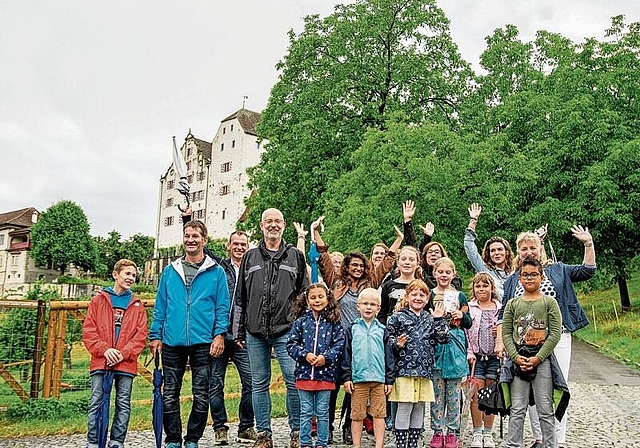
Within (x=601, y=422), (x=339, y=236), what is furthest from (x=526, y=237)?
(x=339, y=236)

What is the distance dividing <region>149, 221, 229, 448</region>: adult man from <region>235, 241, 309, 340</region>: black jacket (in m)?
0.23

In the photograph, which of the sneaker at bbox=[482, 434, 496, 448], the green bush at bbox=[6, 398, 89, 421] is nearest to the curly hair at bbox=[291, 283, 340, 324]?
the sneaker at bbox=[482, 434, 496, 448]

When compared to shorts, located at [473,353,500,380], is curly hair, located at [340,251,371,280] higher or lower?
higher

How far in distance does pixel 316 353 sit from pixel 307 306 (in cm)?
47

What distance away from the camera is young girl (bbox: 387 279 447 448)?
6.33m

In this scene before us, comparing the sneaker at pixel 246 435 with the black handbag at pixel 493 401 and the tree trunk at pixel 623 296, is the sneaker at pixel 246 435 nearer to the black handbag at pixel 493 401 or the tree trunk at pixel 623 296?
the black handbag at pixel 493 401

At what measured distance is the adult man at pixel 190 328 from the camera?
6.26 m

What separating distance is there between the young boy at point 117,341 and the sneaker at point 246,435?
4.52ft

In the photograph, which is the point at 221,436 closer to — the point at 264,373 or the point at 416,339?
the point at 264,373

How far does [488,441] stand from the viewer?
7000mm

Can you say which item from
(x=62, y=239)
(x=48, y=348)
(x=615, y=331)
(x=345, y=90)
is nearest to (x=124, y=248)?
(x=62, y=239)

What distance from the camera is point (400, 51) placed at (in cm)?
2556

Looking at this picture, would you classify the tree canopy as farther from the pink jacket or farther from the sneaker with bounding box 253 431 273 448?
the sneaker with bounding box 253 431 273 448

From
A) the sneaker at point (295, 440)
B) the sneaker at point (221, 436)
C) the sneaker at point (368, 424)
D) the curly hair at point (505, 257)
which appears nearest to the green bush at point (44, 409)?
the sneaker at point (221, 436)
